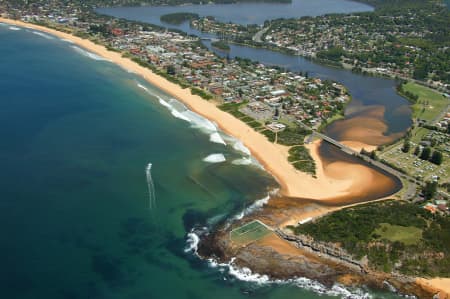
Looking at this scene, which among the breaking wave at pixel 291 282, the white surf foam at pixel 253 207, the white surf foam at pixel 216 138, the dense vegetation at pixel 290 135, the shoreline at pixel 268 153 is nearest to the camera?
the breaking wave at pixel 291 282

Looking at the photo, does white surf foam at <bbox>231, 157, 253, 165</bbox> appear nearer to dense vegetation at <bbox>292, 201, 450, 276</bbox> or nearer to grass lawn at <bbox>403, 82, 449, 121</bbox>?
dense vegetation at <bbox>292, 201, 450, 276</bbox>

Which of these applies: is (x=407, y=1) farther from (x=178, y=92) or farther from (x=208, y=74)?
(x=178, y=92)

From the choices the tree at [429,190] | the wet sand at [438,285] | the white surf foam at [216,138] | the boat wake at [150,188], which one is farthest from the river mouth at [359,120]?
the boat wake at [150,188]

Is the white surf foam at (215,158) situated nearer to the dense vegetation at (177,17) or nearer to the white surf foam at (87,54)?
the white surf foam at (87,54)

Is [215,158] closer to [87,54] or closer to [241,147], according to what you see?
[241,147]

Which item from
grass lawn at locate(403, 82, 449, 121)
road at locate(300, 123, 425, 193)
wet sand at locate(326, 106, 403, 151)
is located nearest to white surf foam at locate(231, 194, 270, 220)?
road at locate(300, 123, 425, 193)

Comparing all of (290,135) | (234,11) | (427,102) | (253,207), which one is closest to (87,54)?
(290,135)
